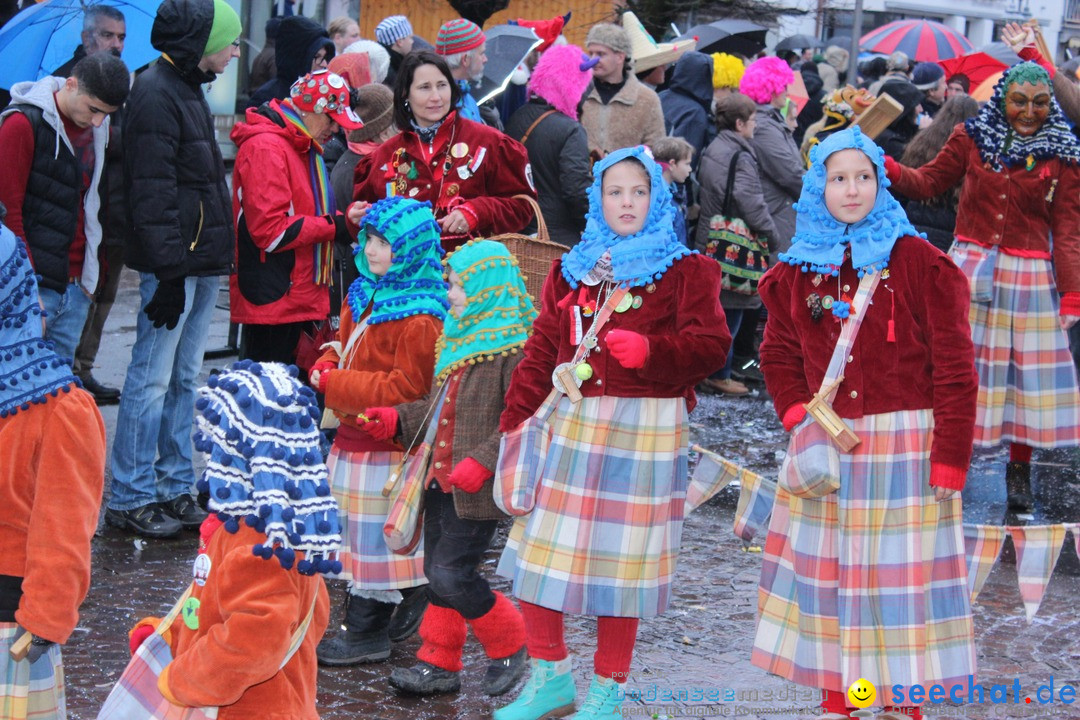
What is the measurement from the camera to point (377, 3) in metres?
16.7

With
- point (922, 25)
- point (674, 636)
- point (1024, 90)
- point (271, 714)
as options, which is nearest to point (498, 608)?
point (674, 636)

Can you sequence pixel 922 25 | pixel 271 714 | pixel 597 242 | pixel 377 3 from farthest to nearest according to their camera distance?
pixel 922 25 < pixel 377 3 < pixel 597 242 < pixel 271 714

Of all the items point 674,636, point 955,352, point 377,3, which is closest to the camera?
point 955,352

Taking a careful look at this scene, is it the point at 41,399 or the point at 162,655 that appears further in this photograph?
the point at 41,399

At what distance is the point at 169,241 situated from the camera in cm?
625

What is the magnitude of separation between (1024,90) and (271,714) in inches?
211

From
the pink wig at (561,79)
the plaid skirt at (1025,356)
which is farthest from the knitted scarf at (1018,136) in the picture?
the pink wig at (561,79)

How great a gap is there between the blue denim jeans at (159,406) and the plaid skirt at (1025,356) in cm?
402

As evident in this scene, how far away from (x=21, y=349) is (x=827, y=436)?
242cm

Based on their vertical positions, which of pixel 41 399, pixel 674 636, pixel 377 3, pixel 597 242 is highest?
pixel 377 3

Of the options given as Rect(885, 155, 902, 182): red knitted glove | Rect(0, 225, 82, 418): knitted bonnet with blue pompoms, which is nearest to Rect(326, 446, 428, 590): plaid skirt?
Rect(0, 225, 82, 418): knitted bonnet with blue pompoms

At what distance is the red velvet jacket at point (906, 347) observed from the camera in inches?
167

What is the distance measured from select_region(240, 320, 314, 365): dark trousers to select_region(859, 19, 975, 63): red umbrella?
Result: 45.9 feet

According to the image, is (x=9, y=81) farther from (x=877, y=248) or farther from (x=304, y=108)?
(x=877, y=248)
